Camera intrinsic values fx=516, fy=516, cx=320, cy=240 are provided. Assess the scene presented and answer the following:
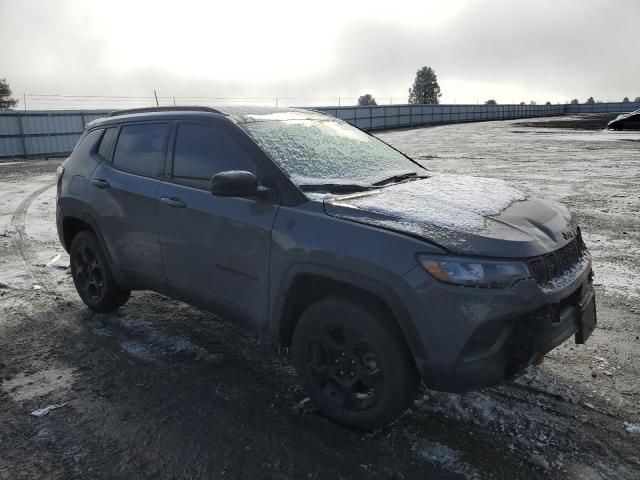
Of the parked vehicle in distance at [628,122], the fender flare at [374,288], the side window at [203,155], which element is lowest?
the fender flare at [374,288]

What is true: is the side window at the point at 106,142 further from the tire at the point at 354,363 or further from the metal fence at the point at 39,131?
the metal fence at the point at 39,131

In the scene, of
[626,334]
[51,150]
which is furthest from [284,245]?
[51,150]

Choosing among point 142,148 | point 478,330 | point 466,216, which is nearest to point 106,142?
point 142,148

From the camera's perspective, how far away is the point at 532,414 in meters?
3.02

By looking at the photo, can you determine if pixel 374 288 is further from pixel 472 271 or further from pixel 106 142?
pixel 106 142

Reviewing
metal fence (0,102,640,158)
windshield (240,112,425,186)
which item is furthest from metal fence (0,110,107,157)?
windshield (240,112,425,186)

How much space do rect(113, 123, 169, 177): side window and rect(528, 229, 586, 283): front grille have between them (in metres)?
2.73

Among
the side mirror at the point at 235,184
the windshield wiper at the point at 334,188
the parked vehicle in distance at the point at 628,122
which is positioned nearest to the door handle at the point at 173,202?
the side mirror at the point at 235,184

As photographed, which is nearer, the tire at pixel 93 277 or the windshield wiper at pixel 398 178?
the windshield wiper at pixel 398 178

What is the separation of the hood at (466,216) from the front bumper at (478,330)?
0.68 feet

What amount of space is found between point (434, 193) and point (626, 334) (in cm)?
211

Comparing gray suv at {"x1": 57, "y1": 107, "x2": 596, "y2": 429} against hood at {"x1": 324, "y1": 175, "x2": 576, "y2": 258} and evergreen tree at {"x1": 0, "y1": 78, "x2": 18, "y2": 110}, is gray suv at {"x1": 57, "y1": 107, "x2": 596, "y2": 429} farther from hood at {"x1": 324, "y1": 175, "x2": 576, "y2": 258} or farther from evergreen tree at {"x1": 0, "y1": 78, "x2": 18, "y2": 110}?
evergreen tree at {"x1": 0, "y1": 78, "x2": 18, "y2": 110}

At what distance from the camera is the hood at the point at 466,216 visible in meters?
2.54

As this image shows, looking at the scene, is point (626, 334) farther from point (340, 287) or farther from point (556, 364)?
point (340, 287)
